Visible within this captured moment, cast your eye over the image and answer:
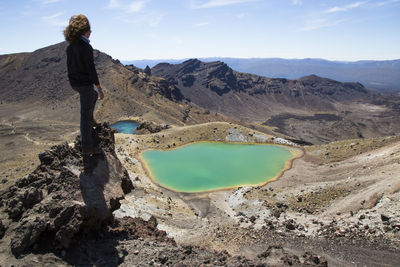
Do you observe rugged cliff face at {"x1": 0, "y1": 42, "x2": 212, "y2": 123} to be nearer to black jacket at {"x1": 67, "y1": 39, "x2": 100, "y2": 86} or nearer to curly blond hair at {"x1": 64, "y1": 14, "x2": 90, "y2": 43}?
black jacket at {"x1": 67, "y1": 39, "x2": 100, "y2": 86}

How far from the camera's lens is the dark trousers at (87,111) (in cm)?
740

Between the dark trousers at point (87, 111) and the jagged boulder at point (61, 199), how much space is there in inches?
25.8

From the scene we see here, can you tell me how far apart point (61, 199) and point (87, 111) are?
2.52 metres

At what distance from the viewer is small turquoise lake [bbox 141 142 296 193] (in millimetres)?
27875

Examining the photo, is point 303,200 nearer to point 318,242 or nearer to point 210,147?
point 318,242

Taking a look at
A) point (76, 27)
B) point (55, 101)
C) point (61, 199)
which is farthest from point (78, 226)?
point (55, 101)

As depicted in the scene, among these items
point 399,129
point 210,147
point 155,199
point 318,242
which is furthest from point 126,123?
point 399,129

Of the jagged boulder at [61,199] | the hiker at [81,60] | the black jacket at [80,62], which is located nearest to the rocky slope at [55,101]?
the jagged boulder at [61,199]

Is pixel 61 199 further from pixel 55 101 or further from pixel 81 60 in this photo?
pixel 55 101

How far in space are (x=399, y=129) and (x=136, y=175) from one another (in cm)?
15488

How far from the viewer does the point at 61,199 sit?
24.9ft

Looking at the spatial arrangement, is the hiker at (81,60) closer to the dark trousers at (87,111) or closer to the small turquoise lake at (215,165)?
the dark trousers at (87,111)

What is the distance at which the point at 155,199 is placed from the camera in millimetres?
21828

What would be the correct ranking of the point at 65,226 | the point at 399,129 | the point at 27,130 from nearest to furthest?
the point at 65,226
the point at 27,130
the point at 399,129
